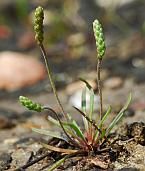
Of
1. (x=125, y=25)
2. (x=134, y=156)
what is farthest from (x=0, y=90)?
(x=134, y=156)

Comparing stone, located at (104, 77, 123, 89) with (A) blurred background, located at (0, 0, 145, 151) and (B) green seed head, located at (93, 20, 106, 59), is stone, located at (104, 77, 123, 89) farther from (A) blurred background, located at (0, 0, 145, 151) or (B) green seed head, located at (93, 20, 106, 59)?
(B) green seed head, located at (93, 20, 106, 59)

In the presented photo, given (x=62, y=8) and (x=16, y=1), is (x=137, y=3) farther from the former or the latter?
(x=16, y=1)

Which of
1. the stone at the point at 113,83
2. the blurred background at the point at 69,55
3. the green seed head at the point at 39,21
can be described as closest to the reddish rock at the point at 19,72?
the blurred background at the point at 69,55

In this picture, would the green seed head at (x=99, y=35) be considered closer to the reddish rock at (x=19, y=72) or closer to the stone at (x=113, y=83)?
the stone at (x=113, y=83)

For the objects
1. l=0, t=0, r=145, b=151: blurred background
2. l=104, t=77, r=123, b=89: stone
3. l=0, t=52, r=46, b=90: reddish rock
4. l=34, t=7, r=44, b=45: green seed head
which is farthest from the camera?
l=0, t=52, r=46, b=90: reddish rock

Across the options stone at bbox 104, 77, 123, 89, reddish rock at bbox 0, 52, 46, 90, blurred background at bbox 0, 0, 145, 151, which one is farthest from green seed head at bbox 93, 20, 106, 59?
reddish rock at bbox 0, 52, 46, 90

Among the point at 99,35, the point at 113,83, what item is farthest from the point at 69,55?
the point at 99,35

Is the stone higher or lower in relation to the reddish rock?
lower

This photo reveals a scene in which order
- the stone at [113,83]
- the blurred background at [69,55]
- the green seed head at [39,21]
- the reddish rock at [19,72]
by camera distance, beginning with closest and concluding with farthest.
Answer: the green seed head at [39,21] < the blurred background at [69,55] < the stone at [113,83] < the reddish rock at [19,72]
